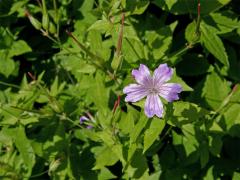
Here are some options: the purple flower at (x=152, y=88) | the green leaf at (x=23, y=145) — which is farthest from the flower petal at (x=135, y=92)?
the green leaf at (x=23, y=145)

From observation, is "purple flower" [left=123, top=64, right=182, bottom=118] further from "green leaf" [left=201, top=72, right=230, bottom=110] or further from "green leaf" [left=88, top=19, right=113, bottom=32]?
"green leaf" [left=201, top=72, right=230, bottom=110]

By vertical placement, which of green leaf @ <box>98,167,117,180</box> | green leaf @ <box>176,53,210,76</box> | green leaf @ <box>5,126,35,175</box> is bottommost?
green leaf @ <box>98,167,117,180</box>

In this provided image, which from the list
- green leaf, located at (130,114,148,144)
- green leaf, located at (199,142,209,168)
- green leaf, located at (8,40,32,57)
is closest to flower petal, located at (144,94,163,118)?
green leaf, located at (130,114,148,144)

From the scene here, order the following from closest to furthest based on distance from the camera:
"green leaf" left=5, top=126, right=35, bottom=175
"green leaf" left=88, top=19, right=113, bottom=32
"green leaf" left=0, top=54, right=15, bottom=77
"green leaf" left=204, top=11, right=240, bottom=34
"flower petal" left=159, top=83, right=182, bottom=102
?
"flower petal" left=159, top=83, right=182, bottom=102, "green leaf" left=88, top=19, right=113, bottom=32, "green leaf" left=204, top=11, right=240, bottom=34, "green leaf" left=5, top=126, right=35, bottom=175, "green leaf" left=0, top=54, right=15, bottom=77

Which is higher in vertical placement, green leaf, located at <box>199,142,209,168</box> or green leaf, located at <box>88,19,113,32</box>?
green leaf, located at <box>88,19,113,32</box>

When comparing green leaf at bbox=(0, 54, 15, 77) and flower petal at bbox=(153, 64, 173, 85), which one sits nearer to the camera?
flower petal at bbox=(153, 64, 173, 85)

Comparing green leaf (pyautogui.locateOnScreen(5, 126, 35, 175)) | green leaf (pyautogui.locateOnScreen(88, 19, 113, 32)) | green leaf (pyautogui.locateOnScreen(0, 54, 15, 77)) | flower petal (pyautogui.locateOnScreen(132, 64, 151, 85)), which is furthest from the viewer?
green leaf (pyautogui.locateOnScreen(0, 54, 15, 77))

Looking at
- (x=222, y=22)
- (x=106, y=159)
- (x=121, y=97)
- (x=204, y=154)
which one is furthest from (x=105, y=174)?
(x=222, y=22)

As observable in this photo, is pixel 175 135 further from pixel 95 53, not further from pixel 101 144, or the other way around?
pixel 95 53

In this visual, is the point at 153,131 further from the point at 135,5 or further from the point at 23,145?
the point at 23,145
